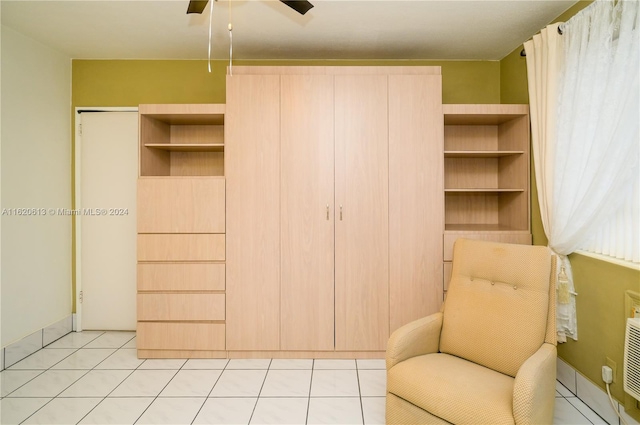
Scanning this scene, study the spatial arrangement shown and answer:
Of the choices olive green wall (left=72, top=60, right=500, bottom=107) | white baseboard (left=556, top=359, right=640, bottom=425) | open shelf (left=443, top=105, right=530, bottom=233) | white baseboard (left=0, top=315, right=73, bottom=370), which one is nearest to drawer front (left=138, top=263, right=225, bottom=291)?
white baseboard (left=0, top=315, right=73, bottom=370)

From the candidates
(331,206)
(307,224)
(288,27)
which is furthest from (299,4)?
(307,224)

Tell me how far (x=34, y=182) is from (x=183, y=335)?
6.03 ft

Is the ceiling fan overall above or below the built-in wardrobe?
above

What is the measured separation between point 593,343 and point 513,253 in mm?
836

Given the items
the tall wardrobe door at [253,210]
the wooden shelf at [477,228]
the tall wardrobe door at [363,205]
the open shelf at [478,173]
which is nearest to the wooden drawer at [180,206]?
the tall wardrobe door at [253,210]

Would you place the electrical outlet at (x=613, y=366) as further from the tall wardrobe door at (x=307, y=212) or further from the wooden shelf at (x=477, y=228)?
the tall wardrobe door at (x=307, y=212)

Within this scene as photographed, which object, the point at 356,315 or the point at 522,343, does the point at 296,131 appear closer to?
the point at 356,315

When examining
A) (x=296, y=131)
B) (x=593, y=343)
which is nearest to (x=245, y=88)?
(x=296, y=131)

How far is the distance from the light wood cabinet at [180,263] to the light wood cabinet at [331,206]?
0.42 ft

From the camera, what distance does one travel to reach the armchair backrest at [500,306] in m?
1.91

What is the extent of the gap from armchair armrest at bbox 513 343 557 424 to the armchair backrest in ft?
0.46

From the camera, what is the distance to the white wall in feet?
9.25

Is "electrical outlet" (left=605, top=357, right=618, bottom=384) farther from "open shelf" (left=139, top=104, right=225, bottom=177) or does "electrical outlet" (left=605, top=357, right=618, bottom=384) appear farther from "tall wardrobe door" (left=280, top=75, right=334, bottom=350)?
"open shelf" (left=139, top=104, right=225, bottom=177)

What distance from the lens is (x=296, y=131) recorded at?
9.37 feet
